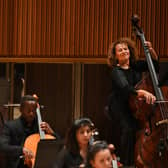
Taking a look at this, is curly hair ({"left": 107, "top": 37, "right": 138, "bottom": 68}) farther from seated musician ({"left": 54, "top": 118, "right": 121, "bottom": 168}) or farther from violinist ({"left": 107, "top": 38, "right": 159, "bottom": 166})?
seated musician ({"left": 54, "top": 118, "right": 121, "bottom": 168})

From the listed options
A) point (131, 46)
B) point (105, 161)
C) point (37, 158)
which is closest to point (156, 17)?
point (131, 46)

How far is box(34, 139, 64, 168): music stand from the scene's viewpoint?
358cm

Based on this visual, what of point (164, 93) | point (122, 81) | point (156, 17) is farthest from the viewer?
point (156, 17)

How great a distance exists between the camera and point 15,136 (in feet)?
14.5

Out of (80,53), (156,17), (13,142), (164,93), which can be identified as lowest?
(13,142)

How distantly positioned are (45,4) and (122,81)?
187cm

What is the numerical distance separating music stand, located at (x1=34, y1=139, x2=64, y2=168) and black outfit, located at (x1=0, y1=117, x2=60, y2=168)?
705 mm

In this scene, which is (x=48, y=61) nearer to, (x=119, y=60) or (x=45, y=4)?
(x=45, y=4)

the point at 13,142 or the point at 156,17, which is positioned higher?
the point at 156,17

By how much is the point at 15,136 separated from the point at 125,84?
102 cm

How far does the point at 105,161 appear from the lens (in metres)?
2.93

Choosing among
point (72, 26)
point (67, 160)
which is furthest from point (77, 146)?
point (72, 26)

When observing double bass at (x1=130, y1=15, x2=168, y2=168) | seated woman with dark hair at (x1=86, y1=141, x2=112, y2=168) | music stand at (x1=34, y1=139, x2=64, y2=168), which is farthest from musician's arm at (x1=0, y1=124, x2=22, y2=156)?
seated woman with dark hair at (x1=86, y1=141, x2=112, y2=168)

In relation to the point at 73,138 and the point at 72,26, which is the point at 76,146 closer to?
the point at 73,138
